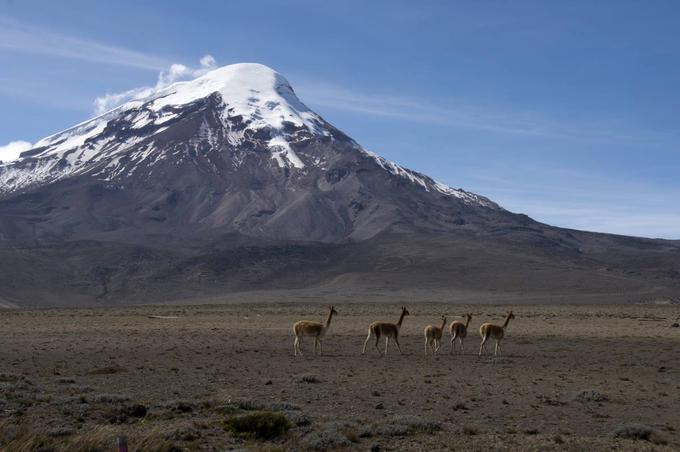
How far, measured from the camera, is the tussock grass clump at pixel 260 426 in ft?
42.7

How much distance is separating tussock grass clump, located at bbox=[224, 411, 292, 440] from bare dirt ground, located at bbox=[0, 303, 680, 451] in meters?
0.13

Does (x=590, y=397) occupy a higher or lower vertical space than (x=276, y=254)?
lower

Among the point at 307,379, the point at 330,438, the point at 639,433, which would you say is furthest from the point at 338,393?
the point at 639,433

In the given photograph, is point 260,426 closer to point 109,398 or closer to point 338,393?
point 109,398

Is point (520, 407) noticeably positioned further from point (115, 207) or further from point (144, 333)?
point (115, 207)

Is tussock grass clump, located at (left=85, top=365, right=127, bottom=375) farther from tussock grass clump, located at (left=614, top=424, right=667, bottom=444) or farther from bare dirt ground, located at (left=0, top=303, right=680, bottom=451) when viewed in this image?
tussock grass clump, located at (left=614, top=424, right=667, bottom=444)

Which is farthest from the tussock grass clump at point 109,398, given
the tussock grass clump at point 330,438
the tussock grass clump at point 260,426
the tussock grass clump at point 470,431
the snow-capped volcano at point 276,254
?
the snow-capped volcano at point 276,254

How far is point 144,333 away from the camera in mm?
35406

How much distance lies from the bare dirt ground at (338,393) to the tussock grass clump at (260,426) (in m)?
0.13

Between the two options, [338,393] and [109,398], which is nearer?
[109,398]

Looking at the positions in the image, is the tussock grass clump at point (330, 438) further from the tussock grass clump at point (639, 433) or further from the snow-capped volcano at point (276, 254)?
the snow-capped volcano at point (276, 254)

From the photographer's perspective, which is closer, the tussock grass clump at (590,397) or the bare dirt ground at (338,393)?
the bare dirt ground at (338,393)

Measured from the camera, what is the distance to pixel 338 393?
1806cm

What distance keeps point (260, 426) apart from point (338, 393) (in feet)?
16.8
